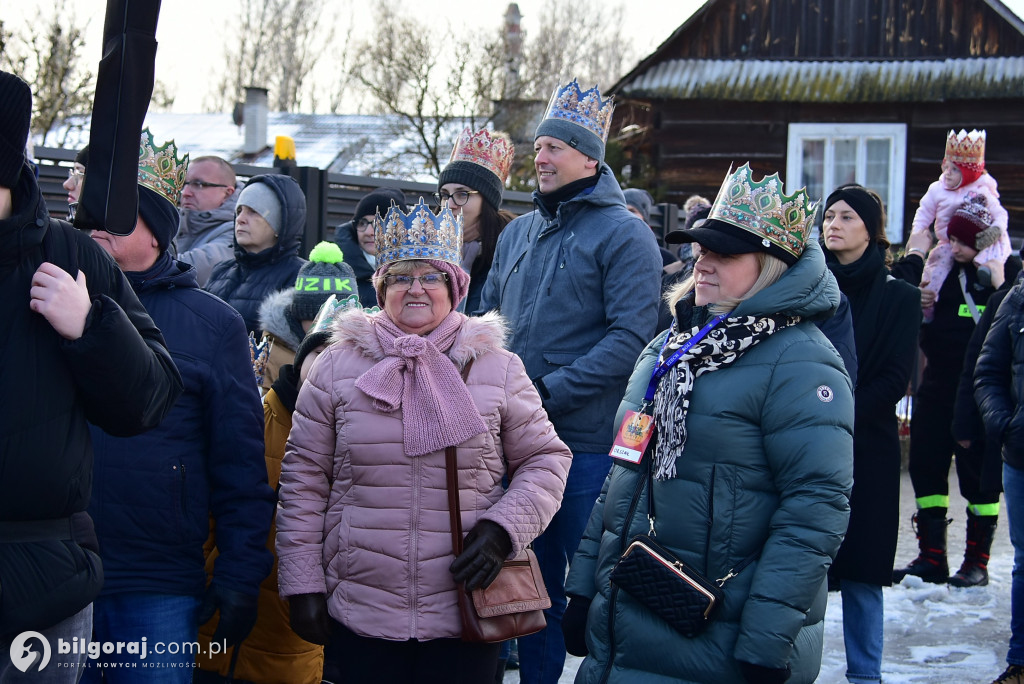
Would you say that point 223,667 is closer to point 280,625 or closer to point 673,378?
point 280,625

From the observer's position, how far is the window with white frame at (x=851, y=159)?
16250mm

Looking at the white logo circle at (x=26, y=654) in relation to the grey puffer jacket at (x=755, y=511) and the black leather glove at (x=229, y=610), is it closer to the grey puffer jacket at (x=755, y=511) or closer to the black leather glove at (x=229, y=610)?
the black leather glove at (x=229, y=610)

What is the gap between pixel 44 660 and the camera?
229 cm

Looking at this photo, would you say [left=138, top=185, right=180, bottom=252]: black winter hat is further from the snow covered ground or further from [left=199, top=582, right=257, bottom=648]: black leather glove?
the snow covered ground

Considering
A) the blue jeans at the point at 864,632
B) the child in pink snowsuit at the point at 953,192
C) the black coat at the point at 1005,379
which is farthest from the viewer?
the child in pink snowsuit at the point at 953,192

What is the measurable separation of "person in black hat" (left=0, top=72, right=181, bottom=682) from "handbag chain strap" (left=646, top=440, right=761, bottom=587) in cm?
145

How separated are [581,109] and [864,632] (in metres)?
2.58

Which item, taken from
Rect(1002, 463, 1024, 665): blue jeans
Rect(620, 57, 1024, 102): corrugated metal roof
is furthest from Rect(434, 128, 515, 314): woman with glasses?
Rect(620, 57, 1024, 102): corrugated metal roof

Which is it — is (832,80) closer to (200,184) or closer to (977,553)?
(977,553)

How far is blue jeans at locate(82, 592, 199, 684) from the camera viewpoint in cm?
300

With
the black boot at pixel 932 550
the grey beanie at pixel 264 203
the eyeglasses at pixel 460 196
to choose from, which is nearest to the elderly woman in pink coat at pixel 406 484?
the eyeglasses at pixel 460 196

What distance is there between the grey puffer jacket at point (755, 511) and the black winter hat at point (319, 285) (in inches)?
67.5

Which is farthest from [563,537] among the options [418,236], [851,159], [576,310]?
[851,159]

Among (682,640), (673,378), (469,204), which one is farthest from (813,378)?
(469,204)
